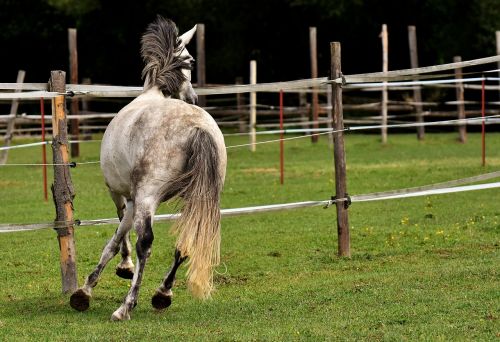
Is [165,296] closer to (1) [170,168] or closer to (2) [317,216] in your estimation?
(1) [170,168]

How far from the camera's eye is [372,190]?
50.9 feet

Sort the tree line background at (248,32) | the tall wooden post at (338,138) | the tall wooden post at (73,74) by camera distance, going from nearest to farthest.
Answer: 1. the tall wooden post at (338,138)
2. the tall wooden post at (73,74)
3. the tree line background at (248,32)

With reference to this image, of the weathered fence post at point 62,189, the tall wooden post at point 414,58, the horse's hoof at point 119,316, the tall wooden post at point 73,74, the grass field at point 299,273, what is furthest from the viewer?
the tall wooden post at point 414,58

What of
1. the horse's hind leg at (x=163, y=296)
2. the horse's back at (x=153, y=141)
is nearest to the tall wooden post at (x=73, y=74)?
the horse's back at (x=153, y=141)

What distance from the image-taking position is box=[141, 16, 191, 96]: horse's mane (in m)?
7.93

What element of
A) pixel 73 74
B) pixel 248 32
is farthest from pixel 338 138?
pixel 248 32

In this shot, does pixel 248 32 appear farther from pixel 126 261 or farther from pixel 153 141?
pixel 153 141

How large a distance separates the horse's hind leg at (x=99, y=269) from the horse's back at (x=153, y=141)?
0.32m

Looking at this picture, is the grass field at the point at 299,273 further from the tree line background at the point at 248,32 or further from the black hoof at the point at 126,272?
the tree line background at the point at 248,32

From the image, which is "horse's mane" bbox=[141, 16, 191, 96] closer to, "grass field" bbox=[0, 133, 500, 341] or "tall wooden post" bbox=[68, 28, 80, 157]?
"grass field" bbox=[0, 133, 500, 341]

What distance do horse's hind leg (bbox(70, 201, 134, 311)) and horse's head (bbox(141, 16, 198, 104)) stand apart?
103 cm

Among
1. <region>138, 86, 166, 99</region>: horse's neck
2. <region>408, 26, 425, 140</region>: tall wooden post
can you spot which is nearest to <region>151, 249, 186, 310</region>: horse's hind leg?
<region>138, 86, 166, 99</region>: horse's neck

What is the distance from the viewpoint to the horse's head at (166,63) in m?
7.94

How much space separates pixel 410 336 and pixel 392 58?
2977cm
